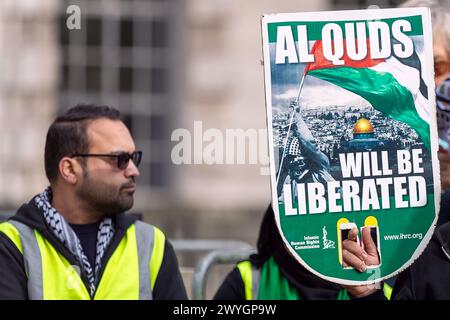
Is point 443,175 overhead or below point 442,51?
below

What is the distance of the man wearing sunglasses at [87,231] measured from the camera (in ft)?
11.9

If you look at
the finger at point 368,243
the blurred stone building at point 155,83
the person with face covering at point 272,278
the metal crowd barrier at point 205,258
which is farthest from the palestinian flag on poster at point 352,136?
the blurred stone building at point 155,83

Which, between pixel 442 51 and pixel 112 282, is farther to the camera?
pixel 442 51

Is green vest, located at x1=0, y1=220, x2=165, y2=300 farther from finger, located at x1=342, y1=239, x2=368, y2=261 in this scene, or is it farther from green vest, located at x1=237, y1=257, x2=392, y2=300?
finger, located at x1=342, y1=239, x2=368, y2=261

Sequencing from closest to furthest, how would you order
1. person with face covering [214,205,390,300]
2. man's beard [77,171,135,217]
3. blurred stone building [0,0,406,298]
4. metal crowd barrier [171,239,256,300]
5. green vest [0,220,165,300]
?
green vest [0,220,165,300] < man's beard [77,171,135,217] < person with face covering [214,205,390,300] < metal crowd barrier [171,239,256,300] < blurred stone building [0,0,406,298]

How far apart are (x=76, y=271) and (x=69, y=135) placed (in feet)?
1.60

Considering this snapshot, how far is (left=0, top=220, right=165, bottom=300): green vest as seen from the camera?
3.62 metres

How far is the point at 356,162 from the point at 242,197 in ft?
23.8

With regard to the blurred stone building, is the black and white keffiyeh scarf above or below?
below

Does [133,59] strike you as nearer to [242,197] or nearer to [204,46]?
[204,46]

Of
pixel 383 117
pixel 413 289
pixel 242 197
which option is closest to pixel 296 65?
pixel 383 117

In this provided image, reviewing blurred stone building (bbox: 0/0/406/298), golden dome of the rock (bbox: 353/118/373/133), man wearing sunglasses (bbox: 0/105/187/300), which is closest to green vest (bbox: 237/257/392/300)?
man wearing sunglasses (bbox: 0/105/187/300)

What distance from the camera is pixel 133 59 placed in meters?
10.7

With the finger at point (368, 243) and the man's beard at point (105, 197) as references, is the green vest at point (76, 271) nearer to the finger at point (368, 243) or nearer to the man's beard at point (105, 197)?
the man's beard at point (105, 197)
